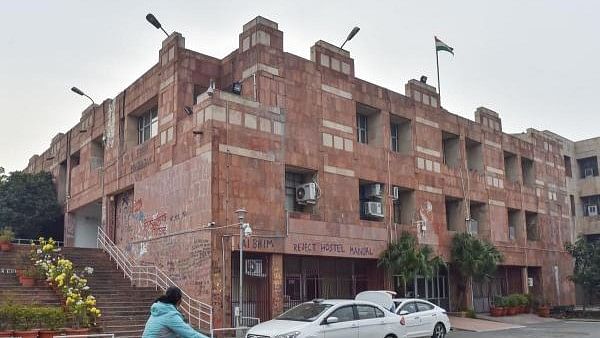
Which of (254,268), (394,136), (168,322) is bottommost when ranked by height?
(168,322)

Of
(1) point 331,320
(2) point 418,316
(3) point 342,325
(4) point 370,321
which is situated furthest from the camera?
(2) point 418,316

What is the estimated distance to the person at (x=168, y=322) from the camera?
273 inches

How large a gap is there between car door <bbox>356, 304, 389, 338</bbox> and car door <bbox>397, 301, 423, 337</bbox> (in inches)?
61.6

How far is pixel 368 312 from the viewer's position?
14.9 metres

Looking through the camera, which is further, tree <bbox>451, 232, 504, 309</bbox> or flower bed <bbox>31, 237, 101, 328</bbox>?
tree <bbox>451, 232, 504, 309</bbox>

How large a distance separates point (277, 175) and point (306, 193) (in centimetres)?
152

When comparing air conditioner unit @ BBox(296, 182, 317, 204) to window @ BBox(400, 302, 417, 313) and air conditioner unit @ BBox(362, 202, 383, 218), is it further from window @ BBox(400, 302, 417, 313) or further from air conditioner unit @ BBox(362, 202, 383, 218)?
window @ BBox(400, 302, 417, 313)

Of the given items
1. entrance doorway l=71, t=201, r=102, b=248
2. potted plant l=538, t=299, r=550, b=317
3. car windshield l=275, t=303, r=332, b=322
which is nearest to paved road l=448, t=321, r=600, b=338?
potted plant l=538, t=299, r=550, b=317

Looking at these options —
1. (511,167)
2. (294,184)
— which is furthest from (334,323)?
(511,167)

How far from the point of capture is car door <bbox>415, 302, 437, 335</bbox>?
1788 centimetres

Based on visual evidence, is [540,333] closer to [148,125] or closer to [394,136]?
[394,136]

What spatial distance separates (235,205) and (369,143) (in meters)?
8.99

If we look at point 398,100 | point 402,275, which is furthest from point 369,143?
point 402,275

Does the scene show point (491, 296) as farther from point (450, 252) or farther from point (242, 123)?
point (242, 123)
